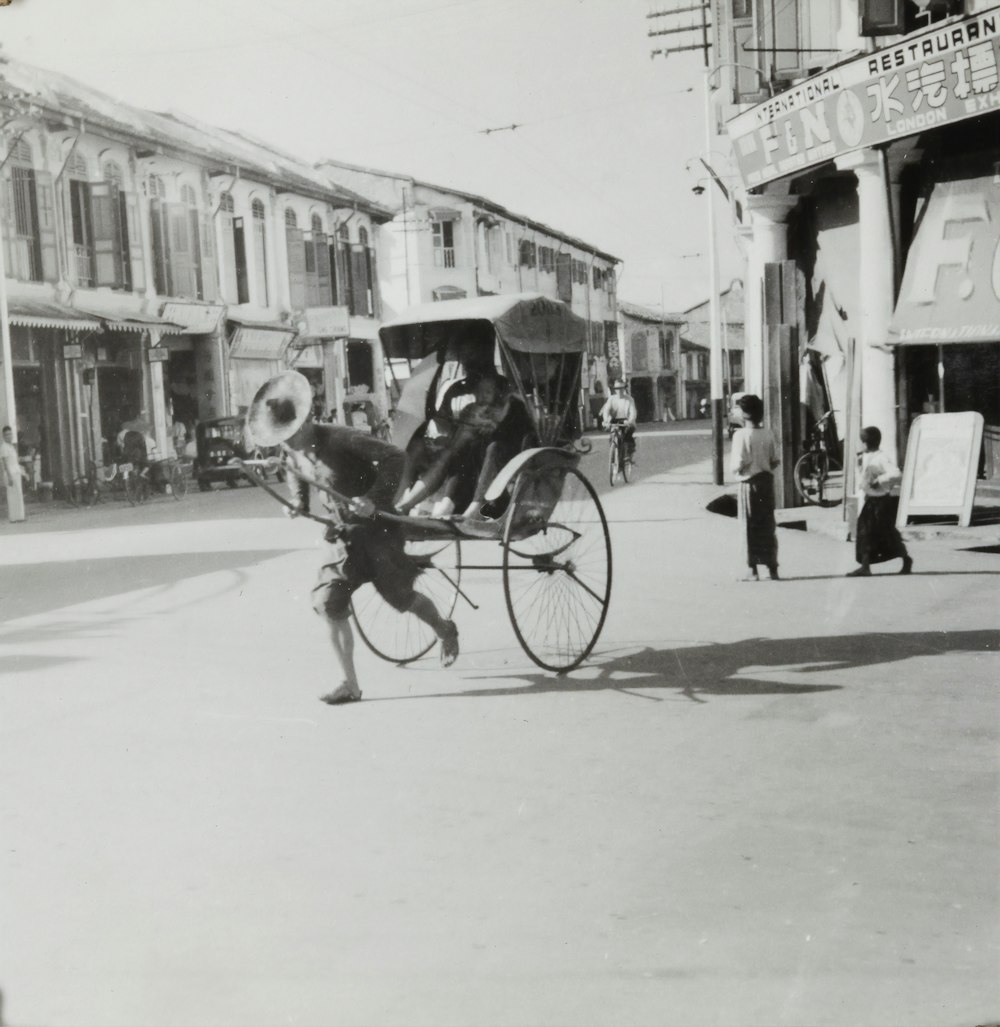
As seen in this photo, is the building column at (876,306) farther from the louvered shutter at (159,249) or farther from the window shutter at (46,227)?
the window shutter at (46,227)

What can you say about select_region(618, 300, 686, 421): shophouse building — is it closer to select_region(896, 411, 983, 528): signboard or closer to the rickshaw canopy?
select_region(896, 411, 983, 528): signboard

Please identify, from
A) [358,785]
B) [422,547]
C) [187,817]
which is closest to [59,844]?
[187,817]

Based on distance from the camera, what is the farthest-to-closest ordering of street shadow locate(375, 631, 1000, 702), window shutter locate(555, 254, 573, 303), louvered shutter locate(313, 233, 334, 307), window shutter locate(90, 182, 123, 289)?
window shutter locate(90, 182, 123, 289), louvered shutter locate(313, 233, 334, 307), window shutter locate(555, 254, 573, 303), street shadow locate(375, 631, 1000, 702)

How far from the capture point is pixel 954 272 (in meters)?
11.0

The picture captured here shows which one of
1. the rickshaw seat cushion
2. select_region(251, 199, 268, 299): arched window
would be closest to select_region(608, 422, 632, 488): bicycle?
select_region(251, 199, 268, 299): arched window

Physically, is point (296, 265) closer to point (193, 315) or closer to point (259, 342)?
point (259, 342)

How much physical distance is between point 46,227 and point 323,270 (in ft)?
22.4

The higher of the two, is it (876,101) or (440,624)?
(876,101)

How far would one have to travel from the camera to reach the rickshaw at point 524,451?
596 centimetres

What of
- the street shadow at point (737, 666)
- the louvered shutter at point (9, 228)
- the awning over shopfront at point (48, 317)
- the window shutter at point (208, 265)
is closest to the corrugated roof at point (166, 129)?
the window shutter at point (208, 265)

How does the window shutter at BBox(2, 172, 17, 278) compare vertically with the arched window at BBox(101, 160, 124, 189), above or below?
below

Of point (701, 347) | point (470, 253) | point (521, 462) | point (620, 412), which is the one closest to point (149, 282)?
point (620, 412)

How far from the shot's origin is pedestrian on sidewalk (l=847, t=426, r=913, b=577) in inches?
350

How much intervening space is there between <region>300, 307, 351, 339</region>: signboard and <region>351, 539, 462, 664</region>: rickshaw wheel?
2.24 meters
